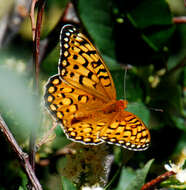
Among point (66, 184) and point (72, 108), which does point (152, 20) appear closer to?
point (72, 108)

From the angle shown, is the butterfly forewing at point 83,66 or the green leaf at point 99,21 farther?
the green leaf at point 99,21

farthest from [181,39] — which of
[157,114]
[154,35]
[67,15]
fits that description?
[67,15]

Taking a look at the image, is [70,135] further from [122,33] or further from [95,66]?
[122,33]

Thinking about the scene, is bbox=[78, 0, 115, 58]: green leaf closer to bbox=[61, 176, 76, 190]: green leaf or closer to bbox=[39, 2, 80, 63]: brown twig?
bbox=[39, 2, 80, 63]: brown twig

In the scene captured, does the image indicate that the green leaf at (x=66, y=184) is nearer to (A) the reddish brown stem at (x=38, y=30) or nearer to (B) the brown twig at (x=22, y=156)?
(B) the brown twig at (x=22, y=156)

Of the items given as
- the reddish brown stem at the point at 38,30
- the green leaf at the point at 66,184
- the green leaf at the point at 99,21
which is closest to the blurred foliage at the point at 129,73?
the green leaf at the point at 99,21

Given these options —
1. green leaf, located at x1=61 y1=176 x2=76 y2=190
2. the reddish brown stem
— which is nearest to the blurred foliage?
green leaf, located at x1=61 y1=176 x2=76 y2=190
